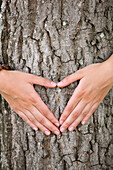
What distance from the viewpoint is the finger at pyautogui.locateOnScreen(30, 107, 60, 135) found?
1413 mm

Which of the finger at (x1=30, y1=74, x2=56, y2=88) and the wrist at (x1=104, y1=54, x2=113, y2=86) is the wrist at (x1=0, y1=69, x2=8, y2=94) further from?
the wrist at (x1=104, y1=54, x2=113, y2=86)

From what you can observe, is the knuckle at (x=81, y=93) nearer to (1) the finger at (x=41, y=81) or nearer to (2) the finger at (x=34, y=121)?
(1) the finger at (x=41, y=81)

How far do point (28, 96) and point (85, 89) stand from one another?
405mm

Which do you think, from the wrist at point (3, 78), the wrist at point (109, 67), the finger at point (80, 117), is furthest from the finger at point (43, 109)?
the wrist at point (109, 67)

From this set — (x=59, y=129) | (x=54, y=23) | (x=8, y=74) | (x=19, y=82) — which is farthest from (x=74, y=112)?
(x=54, y=23)

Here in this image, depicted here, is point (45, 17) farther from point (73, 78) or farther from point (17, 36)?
point (73, 78)

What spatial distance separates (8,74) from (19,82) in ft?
0.35

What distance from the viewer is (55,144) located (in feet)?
5.03

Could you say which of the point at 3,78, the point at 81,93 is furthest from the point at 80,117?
the point at 3,78

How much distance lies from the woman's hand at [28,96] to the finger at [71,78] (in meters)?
0.06

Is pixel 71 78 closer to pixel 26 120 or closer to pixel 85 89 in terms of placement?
pixel 85 89

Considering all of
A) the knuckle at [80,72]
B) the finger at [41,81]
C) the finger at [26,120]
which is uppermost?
the knuckle at [80,72]

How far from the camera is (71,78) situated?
1389mm

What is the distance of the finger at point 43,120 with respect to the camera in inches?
55.6
